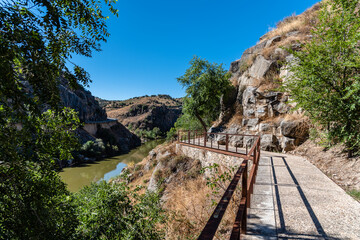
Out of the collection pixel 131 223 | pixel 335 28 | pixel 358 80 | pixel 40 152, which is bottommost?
pixel 131 223

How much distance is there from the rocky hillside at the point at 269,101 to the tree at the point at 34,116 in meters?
8.98

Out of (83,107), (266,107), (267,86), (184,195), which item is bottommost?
(184,195)

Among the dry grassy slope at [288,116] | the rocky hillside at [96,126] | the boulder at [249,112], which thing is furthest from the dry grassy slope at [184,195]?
the rocky hillside at [96,126]

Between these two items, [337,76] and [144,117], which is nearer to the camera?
[337,76]

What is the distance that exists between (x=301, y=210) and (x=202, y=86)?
47.9 ft

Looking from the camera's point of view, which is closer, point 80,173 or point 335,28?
point 335,28

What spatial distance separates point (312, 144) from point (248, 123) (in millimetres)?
4689

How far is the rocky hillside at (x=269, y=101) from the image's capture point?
10.1 m

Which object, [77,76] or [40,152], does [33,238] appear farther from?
[77,76]

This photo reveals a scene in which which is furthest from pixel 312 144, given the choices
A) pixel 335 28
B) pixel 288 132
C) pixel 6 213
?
pixel 6 213

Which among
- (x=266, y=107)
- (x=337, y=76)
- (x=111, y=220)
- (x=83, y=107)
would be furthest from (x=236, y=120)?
(x=83, y=107)

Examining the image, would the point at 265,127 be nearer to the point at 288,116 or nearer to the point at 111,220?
the point at 288,116

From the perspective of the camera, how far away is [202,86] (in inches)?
674

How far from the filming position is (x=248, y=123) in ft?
43.3
